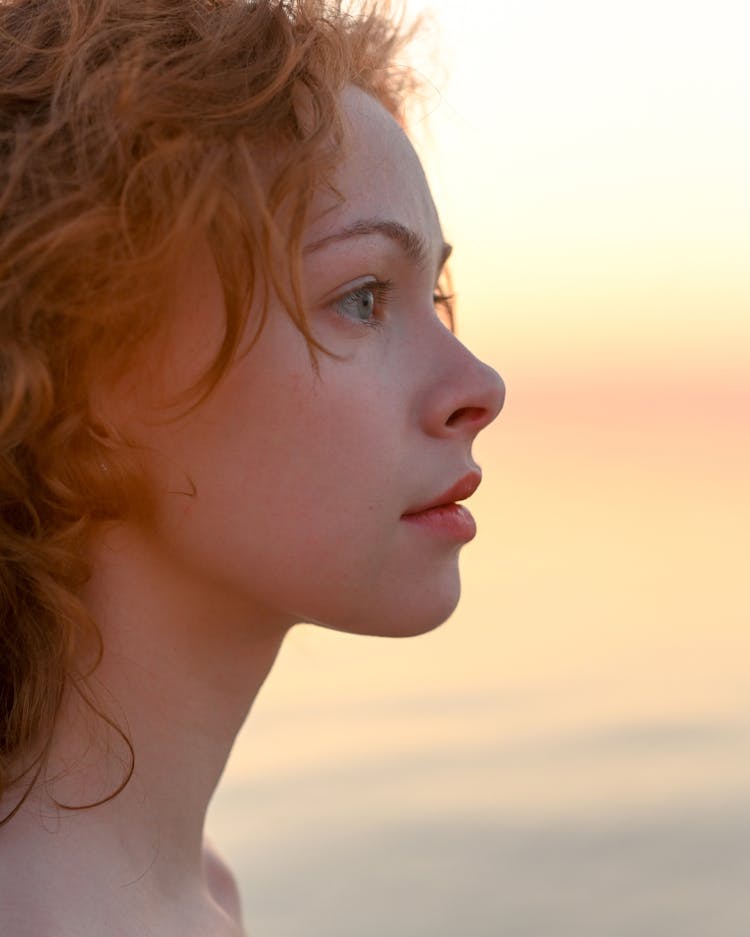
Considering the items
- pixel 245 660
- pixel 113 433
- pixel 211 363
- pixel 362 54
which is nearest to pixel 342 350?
pixel 211 363

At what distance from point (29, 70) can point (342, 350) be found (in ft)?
1.62

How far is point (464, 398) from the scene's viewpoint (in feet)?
5.28

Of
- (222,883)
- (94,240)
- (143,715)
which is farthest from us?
(222,883)

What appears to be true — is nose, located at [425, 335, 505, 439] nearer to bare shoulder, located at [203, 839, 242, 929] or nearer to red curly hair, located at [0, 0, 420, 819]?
red curly hair, located at [0, 0, 420, 819]

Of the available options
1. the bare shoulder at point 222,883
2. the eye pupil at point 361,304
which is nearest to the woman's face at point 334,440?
the eye pupil at point 361,304

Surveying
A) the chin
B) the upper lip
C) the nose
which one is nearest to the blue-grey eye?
the nose

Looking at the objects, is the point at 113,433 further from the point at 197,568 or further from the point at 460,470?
the point at 460,470

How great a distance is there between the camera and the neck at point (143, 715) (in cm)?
154

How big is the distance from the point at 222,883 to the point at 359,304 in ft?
3.21

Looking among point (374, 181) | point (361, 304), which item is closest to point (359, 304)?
point (361, 304)

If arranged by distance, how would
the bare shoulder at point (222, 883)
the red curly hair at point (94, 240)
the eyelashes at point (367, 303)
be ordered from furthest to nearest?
1. the bare shoulder at point (222, 883)
2. the eyelashes at point (367, 303)
3. the red curly hair at point (94, 240)

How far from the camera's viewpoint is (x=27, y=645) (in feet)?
5.16

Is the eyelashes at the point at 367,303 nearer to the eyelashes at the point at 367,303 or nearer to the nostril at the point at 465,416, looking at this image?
the eyelashes at the point at 367,303

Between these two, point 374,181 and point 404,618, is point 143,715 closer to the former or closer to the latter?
point 404,618
